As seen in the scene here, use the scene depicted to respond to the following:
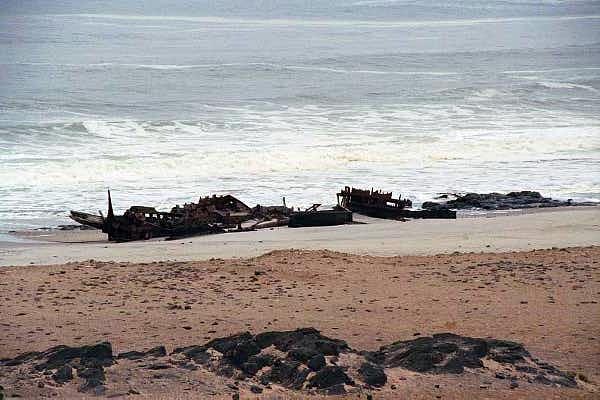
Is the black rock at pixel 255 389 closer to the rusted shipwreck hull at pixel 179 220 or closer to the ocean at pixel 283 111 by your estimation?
the rusted shipwreck hull at pixel 179 220

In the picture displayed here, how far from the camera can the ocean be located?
86.1ft

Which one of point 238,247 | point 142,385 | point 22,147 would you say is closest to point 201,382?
point 142,385

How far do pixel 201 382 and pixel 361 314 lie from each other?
2551mm

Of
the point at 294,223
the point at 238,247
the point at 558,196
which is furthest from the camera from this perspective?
the point at 558,196

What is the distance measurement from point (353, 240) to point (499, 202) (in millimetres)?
5916

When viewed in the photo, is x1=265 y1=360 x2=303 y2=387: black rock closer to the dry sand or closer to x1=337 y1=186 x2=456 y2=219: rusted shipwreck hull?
the dry sand

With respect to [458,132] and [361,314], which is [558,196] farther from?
[458,132]

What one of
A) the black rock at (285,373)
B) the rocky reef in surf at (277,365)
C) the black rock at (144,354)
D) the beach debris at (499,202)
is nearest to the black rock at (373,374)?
the rocky reef in surf at (277,365)

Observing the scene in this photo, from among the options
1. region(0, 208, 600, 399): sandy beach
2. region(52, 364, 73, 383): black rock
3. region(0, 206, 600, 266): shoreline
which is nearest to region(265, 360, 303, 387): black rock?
region(0, 208, 600, 399): sandy beach

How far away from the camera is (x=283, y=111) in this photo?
44.3 metres

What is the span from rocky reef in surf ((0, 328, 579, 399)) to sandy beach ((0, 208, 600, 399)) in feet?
0.11

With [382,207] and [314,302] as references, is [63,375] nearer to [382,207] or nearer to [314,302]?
[314,302]

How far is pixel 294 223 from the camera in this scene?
18.4 metres

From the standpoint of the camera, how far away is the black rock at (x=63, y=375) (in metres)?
8.46
